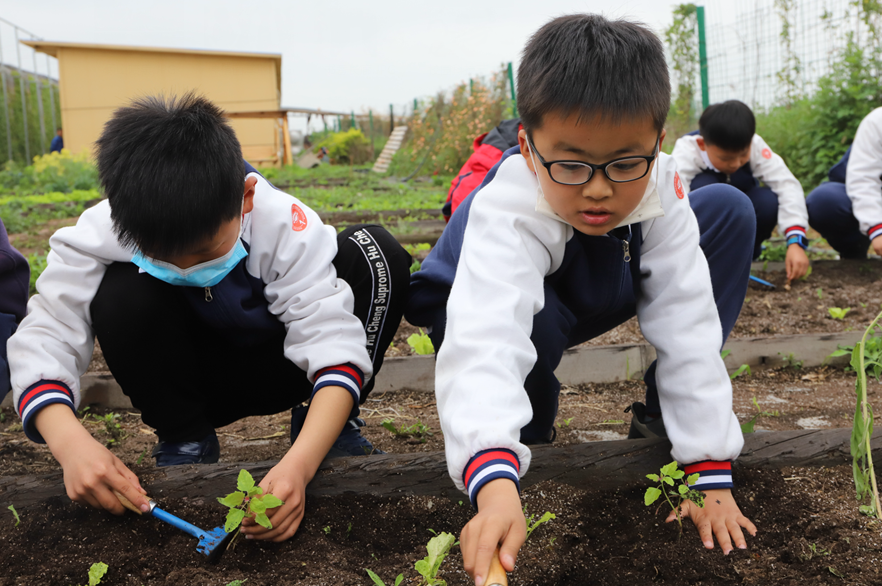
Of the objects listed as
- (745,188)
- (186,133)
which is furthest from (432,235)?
(186,133)

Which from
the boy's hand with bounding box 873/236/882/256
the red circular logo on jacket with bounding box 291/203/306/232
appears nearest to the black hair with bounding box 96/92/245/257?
the red circular logo on jacket with bounding box 291/203/306/232

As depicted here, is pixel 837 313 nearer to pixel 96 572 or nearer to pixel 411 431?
pixel 411 431

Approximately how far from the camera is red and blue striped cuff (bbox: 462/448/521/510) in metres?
1.18

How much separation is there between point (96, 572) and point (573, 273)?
1.26 meters

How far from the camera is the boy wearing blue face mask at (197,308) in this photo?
152cm

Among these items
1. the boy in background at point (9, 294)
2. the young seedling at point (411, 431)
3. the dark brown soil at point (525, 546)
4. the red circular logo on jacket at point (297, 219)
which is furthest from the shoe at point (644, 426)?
the boy in background at point (9, 294)

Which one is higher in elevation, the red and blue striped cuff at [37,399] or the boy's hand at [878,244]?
the boy's hand at [878,244]

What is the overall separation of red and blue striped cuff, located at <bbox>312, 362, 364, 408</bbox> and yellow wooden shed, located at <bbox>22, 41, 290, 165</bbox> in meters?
Answer: 17.5

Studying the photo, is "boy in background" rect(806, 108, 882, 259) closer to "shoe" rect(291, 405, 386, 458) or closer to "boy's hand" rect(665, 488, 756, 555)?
"boy's hand" rect(665, 488, 756, 555)

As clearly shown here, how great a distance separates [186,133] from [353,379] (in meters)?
0.71

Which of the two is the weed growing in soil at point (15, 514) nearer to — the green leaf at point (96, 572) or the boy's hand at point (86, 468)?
the boy's hand at point (86, 468)

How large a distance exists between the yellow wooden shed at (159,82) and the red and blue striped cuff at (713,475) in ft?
59.0

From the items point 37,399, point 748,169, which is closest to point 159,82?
point 748,169

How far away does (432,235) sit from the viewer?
572 cm
